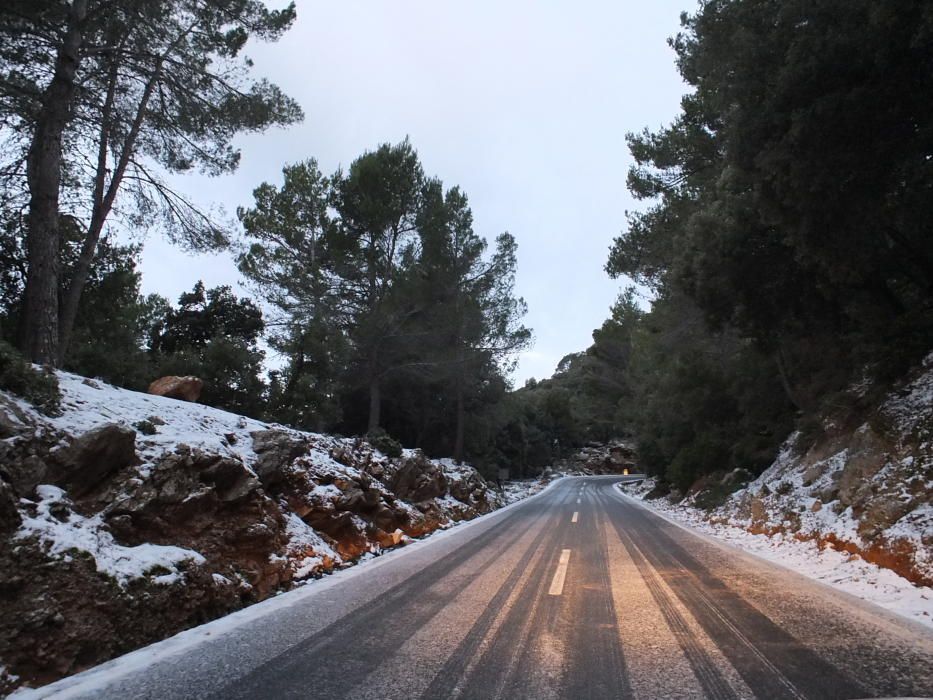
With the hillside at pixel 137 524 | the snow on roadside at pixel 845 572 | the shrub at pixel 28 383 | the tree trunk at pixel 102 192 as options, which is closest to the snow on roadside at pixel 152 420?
the hillside at pixel 137 524

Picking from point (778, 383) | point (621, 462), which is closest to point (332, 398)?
point (778, 383)

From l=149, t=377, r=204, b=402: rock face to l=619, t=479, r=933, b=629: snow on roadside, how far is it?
11.4m

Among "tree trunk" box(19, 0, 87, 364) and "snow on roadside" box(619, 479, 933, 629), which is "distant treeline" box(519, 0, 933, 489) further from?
"tree trunk" box(19, 0, 87, 364)

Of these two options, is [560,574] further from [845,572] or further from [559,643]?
[845,572]

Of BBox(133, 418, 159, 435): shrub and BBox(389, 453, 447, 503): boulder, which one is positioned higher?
BBox(133, 418, 159, 435): shrub

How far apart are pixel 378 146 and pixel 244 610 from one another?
22951 millimetres

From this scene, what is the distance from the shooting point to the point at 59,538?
4.64 metres

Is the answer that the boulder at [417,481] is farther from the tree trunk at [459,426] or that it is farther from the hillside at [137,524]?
the tree trunk at [459,426]

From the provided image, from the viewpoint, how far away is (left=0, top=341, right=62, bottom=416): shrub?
575 centimetres

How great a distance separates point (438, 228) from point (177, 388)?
54.2 feet

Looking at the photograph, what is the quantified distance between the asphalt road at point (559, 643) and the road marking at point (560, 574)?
5 cm

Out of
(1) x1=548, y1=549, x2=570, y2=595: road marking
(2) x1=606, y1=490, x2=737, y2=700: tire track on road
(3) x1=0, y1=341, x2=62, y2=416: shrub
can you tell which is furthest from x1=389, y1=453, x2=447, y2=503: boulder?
(3) x1=0, y1=341, x2=62, y2=416: shrub

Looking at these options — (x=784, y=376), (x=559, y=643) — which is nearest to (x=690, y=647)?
(x=559, y=643)

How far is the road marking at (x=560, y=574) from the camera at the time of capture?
609 cm
